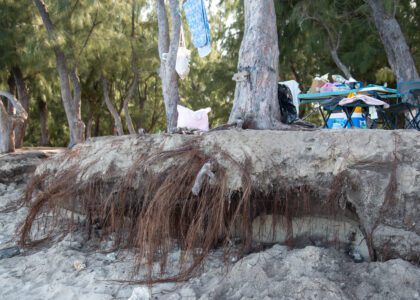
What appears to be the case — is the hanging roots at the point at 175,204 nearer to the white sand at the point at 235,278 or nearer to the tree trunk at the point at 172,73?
the white sand at the point at 235,278

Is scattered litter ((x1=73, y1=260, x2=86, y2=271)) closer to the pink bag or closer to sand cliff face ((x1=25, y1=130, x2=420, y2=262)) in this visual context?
sand cliff face ((x1=25, y1=130, x2=420, y2=262))

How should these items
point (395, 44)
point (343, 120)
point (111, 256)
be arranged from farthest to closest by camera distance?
point (395, 44) → point (343, 120) → point (111, 256)

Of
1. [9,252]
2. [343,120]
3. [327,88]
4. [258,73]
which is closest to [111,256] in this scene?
[9,252]

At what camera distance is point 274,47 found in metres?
4.93

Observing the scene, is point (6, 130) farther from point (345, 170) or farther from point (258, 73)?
point (345, 170)

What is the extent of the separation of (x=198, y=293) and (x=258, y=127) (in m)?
2.01

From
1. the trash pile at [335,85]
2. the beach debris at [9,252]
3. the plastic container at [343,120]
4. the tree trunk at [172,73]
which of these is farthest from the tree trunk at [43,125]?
the beach debris at [9,252]

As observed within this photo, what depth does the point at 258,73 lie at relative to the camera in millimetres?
4754

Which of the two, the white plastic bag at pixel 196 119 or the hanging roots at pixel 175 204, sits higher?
the white plastic bag at pixel 196 119

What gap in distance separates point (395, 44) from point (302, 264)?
5903mm

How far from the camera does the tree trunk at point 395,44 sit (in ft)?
25.3

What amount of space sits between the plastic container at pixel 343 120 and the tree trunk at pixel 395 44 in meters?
1.63

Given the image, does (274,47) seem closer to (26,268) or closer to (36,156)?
(26,268)

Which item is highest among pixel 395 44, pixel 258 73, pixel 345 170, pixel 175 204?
pixel 395 44
